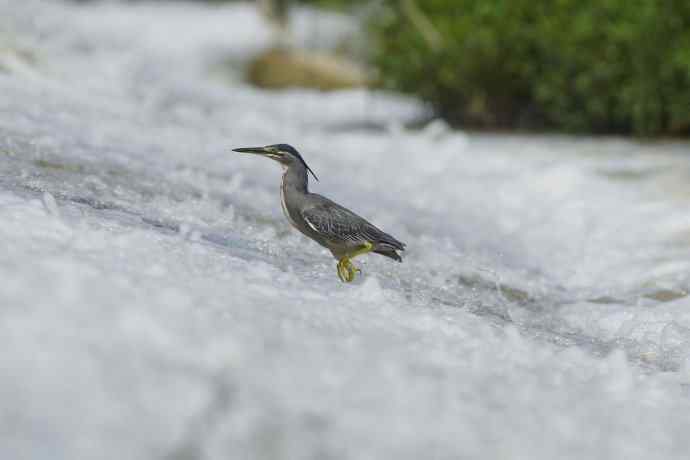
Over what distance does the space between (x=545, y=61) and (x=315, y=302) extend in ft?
35.4

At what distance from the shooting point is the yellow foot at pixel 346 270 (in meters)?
5.36

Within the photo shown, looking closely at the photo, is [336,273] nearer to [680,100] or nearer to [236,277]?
[236,277]

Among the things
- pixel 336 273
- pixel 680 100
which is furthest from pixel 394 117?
pixel 336 273

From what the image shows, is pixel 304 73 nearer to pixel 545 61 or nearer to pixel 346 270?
pixel 545 61

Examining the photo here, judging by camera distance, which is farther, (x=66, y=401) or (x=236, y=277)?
(x=236, y=277)

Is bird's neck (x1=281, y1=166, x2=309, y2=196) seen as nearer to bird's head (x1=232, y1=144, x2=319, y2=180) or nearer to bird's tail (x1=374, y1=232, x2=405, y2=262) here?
bird's head (x1=232, y1=144, x2=319, y2=180)

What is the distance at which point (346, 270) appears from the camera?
544 centimetres

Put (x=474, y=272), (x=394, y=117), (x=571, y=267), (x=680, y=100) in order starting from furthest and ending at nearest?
(x=394, y=117) → (x=680, y=100) → (x=571, y=267) → (x=474, y=272)

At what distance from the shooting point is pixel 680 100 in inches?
510

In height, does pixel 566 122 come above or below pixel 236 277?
below

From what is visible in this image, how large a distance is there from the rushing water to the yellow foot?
0.51 feet

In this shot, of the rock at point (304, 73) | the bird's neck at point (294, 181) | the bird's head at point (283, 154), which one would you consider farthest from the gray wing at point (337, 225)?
the rock at point (304, 73)

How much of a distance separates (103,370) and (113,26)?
2580 cm

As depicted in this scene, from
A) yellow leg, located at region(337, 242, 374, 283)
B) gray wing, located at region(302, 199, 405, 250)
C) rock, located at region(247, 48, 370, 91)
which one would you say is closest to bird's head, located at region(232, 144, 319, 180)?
gray wing, located at region(302, 199, 405, 250)
